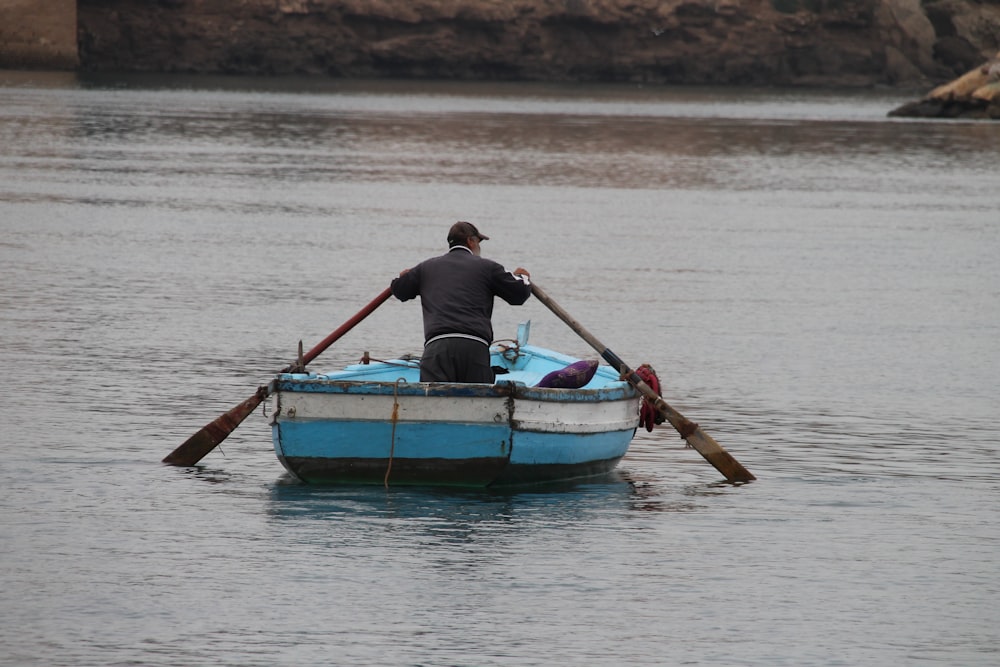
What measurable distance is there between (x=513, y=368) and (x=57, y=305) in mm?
10253

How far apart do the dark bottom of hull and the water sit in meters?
0.18

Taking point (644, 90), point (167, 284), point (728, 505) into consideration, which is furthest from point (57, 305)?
point (644, 90)

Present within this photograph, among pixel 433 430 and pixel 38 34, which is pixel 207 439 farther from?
pixel 38 34

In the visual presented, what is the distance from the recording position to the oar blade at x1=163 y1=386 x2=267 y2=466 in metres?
15.6

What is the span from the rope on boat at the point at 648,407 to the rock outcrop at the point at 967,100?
84.6 meters

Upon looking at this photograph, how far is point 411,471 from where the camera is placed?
14.7 m

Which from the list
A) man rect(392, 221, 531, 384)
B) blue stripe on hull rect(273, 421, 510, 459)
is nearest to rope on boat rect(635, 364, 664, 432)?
man rect(392, 221, 531, 384)

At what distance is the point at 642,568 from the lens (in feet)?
42.5

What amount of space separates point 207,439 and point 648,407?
12.6ft

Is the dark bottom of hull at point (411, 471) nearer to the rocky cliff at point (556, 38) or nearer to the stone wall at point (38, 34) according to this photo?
the stone wall at point (38, 34)

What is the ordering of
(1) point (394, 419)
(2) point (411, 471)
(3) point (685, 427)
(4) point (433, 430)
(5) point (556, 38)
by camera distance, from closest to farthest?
(1) point (394, 419)
(4) point (433, 430)
(2) point (411, 471)
(3) point (685, 427)
(5) point (556, 38)


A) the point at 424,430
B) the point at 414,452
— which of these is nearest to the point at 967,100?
the point at 414,452

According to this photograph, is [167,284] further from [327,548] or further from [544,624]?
[544,624]

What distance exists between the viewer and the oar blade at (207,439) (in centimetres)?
1563
